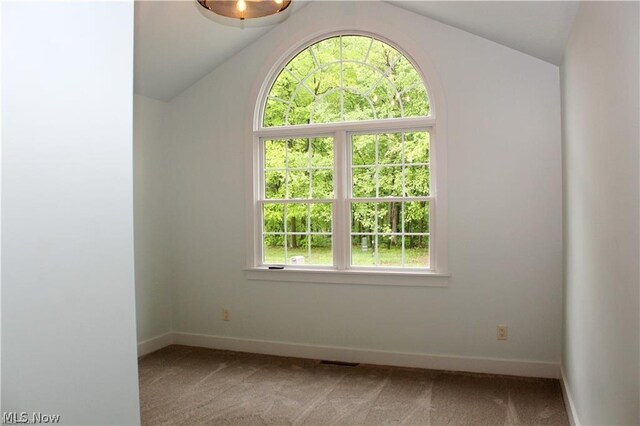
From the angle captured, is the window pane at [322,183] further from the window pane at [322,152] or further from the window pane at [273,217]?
the window pane at [273,217]

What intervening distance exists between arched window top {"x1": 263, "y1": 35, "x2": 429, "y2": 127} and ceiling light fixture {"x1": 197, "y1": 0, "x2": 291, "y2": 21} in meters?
1.75

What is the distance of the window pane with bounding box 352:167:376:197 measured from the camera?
436 centimetres

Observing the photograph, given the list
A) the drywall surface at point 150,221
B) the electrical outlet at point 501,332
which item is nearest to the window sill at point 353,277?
the electrical outlet at point 501,332

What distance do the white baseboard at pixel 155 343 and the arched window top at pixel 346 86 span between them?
7.37ft

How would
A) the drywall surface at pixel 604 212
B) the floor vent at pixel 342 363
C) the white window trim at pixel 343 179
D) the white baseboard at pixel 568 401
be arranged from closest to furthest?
the drywall surface at pixel 604 212 → the white baseboard at pixel 568 401 → the white window trim at pixel 343 179 → the floor vent at pixel 342 363

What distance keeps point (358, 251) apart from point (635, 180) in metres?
3.00

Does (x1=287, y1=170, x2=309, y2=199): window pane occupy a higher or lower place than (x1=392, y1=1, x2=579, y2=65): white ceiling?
lower

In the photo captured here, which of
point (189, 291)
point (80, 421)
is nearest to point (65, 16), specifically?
point (80, 421)

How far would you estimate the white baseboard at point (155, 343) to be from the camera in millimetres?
4534

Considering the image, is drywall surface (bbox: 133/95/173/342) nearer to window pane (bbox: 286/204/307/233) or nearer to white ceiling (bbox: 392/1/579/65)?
window pane (bbox: 286/204/307/233)

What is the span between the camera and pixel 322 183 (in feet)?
14.8

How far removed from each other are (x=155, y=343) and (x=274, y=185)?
6.07 ft

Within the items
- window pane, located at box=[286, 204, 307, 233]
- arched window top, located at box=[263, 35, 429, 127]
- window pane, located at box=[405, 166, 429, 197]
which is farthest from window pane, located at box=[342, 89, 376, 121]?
window pane, located at box=[286, 204, 307, 233]

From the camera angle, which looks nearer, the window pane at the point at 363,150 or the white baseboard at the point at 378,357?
the white baseboard at the point at 378,357
